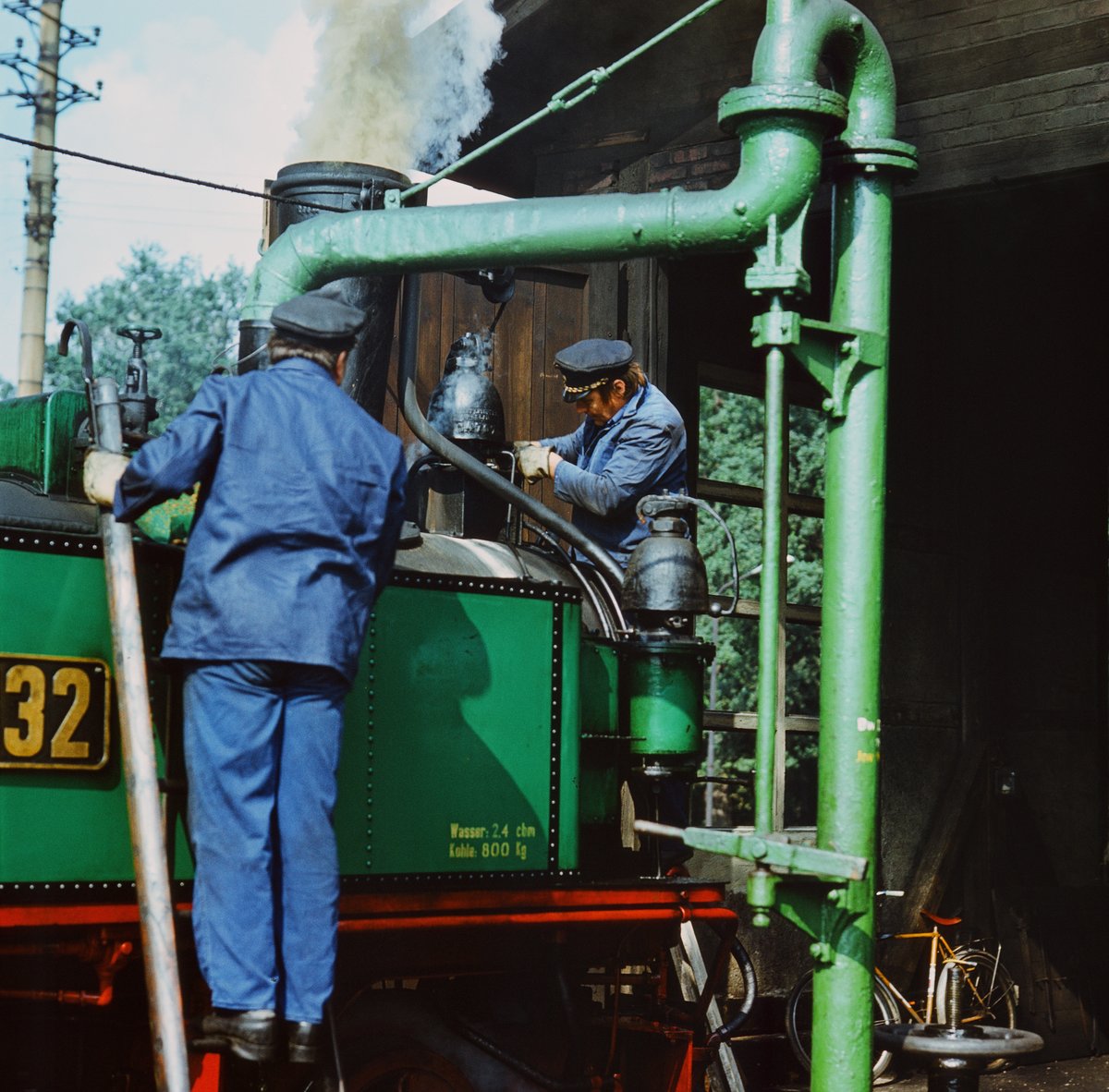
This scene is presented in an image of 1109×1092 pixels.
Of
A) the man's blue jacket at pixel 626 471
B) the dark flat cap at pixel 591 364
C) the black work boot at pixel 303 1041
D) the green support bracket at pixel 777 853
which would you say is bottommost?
the black work boot at pixel 303 1041

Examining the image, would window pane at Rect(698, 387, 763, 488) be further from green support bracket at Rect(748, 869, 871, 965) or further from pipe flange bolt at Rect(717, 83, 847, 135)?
green support bracket at Rect(748, 869, 871, 965)

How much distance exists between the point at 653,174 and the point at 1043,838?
4586 millimetres

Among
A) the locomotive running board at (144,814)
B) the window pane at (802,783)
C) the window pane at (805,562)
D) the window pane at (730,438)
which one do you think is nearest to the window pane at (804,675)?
the window pane at (802,783)

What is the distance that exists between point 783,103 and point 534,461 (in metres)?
1.49

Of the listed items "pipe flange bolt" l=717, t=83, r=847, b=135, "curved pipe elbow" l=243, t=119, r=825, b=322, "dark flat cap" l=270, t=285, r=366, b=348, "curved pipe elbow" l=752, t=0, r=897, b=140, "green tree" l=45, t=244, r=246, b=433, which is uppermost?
"green tree" l=45, t=244, r=246, b=433

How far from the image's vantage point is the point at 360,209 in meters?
5.46

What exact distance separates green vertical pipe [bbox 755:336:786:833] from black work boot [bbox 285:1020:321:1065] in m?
1.39

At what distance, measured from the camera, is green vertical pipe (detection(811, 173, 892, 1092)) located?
4625mm

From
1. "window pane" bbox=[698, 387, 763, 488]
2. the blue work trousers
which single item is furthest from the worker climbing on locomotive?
"window pane" bbox=[698, 387, 763, 488]

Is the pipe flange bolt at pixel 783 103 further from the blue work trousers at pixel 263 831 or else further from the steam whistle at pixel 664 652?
the blue work trousers at pixel 263 831

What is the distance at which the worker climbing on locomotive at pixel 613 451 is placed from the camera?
554cm

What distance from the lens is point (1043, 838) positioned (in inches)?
378

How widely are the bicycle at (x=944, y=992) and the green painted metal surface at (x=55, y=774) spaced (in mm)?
4927

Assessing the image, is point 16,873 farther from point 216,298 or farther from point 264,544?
point 216,298
